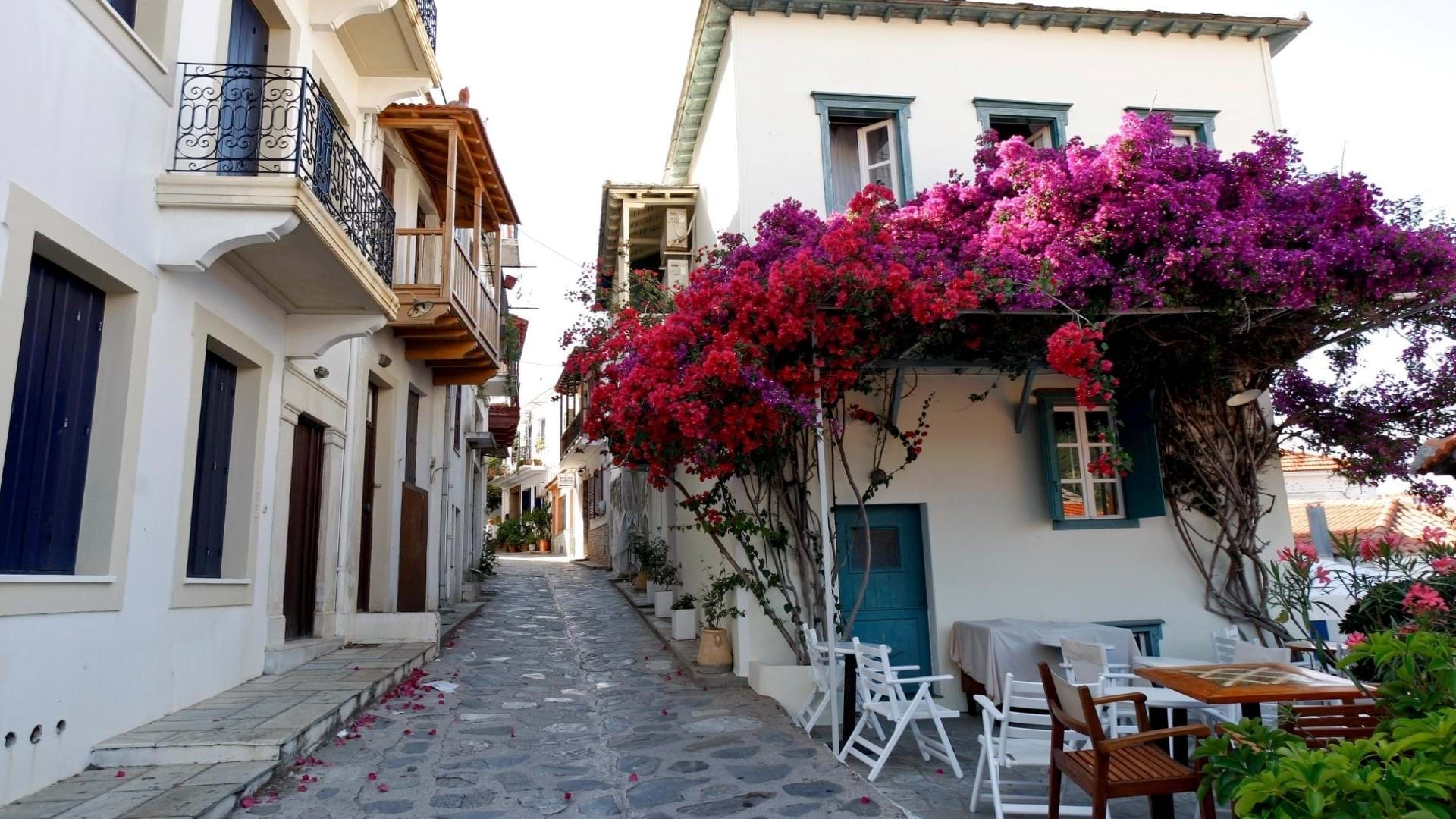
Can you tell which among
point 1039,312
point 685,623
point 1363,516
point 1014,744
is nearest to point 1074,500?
point 1039,312

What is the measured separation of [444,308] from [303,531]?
9.52ft

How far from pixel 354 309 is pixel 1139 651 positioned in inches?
308

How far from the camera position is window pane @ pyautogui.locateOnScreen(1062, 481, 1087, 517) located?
881 centimetres

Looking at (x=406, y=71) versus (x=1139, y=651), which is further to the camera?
(x=406, y=71)

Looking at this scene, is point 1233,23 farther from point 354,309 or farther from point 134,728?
point 134,728

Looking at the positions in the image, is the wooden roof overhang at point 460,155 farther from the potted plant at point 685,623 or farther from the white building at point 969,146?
the potted plant at point 685,623

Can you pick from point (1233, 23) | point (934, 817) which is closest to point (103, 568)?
point (934, 817)

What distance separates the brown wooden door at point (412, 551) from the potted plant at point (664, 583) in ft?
10.5

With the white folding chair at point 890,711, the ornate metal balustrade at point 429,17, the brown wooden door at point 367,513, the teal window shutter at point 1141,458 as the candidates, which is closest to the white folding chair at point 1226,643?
the teal window shutter at point 1141,458

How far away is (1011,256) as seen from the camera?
280 inches

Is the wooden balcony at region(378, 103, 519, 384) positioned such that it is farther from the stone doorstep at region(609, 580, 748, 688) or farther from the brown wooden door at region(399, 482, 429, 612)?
the stone doorstep at region(609, 580, 748, 688)

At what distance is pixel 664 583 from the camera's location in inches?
535

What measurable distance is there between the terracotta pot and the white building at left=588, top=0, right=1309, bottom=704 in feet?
0.80

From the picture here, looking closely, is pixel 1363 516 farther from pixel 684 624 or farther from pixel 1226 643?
pixel 684 624
